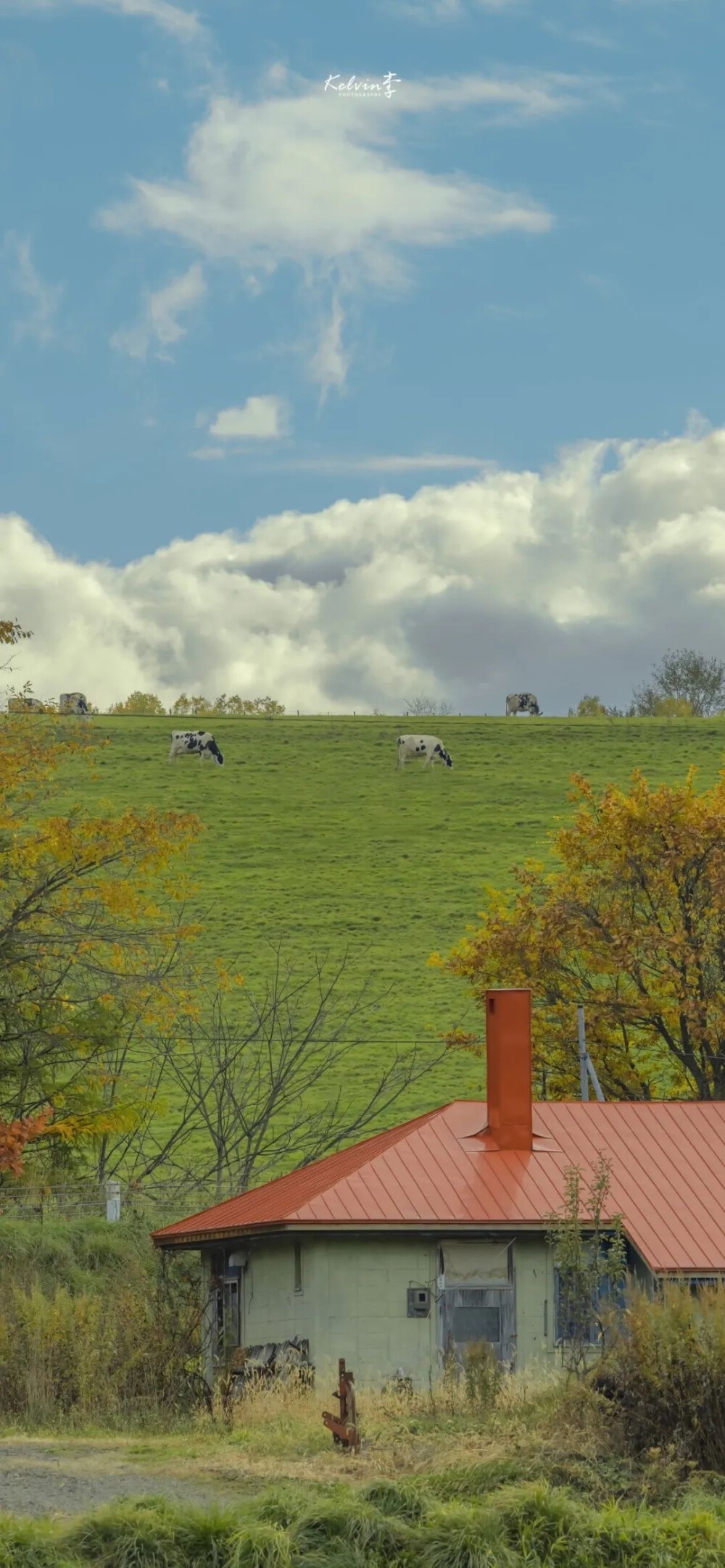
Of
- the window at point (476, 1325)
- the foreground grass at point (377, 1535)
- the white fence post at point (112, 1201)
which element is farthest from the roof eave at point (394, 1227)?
the foreground grass at point (377, 1535)

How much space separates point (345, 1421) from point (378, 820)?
5876cm

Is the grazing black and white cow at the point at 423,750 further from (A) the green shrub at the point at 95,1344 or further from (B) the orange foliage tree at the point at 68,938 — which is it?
(A) the green shrub at the point at 95,1344

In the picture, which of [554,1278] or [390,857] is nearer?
[554,1278]

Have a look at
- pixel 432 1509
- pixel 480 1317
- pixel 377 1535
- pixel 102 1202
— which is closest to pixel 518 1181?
pixel 480 1317

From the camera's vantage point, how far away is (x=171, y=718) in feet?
303

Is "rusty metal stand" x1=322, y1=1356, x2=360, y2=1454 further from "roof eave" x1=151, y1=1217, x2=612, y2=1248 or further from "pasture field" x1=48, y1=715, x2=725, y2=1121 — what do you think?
"pasture field" x1=48, y1=715, x2=725, y2=1121

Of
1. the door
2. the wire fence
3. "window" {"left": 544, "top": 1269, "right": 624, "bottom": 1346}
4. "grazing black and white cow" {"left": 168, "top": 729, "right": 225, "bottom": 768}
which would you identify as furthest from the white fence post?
"grazing black and white cow" {"left": 168, "top": 729, "right": 225, "bottom": 768}

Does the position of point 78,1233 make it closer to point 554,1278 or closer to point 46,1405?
point 46,1405

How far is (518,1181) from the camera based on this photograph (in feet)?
83.8

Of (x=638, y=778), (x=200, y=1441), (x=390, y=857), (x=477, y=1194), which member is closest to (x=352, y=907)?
(x=390, y=857)

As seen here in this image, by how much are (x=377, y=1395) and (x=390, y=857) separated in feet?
163

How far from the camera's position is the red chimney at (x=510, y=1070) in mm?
26797

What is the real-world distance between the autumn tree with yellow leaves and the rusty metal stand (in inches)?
708

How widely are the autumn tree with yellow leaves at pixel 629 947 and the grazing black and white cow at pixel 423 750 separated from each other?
45.9 metres
